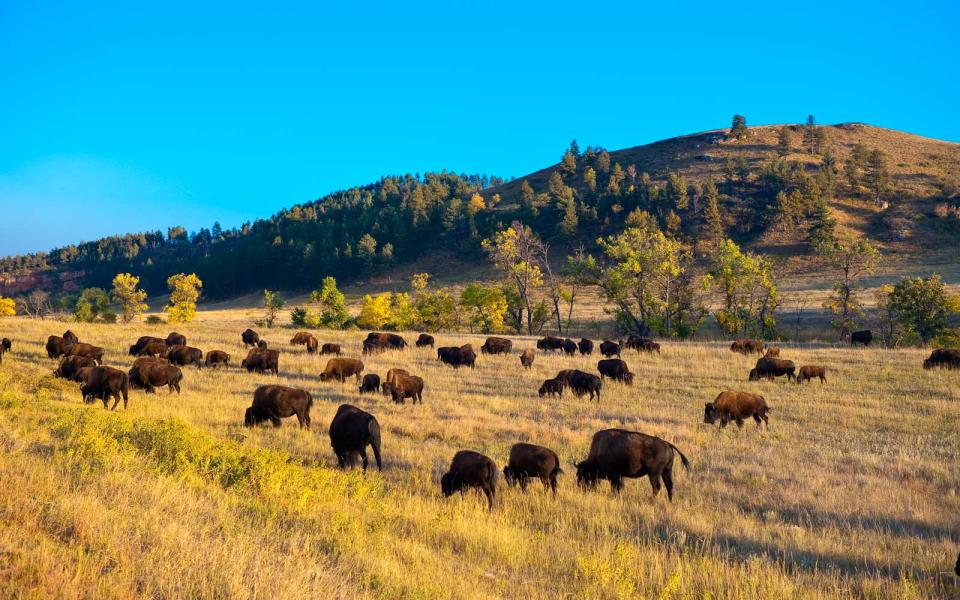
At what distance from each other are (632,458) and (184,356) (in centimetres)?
2147

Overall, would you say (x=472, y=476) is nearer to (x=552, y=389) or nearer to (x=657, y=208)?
(x=552, y=389)

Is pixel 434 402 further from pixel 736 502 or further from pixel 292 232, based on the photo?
pixel 292 232

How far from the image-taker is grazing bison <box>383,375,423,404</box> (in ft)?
62.1

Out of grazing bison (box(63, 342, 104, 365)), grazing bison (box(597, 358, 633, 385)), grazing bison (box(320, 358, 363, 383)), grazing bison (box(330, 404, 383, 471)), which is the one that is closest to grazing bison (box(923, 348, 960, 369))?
grazing bison (box(597, 358, 633, 385))

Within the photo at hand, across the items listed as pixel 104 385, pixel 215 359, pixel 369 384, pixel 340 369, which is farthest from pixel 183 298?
pixel 104 385

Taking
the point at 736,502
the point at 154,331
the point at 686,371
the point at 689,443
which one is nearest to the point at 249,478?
the point at 736,502

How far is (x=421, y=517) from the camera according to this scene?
802cm

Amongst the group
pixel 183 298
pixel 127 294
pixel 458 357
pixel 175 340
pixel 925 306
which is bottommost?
pixel 458 357

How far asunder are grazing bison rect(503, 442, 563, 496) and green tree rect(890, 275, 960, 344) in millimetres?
41423

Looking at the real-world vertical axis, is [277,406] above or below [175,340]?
below

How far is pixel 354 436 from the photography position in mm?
11305

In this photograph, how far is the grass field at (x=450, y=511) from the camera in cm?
497

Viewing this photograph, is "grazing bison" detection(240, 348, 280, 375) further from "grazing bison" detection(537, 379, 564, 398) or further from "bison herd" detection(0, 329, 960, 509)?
"grazing bison" detection(537, 379, 564, 398)

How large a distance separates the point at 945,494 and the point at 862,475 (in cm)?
129
